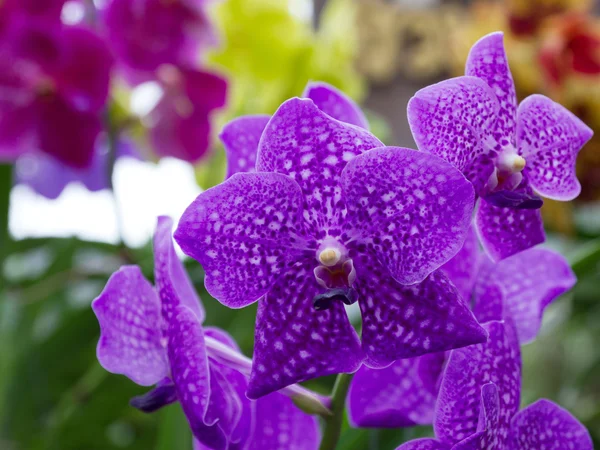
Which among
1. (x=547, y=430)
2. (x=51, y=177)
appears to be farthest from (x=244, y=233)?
(x=51, y=177)

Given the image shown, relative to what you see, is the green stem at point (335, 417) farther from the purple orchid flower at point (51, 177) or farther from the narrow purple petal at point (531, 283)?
the purple orchid flower at point (51, 177)

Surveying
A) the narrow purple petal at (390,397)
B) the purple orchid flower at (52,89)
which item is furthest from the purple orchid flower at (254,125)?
Result: the purple orchid flower at (52,89)

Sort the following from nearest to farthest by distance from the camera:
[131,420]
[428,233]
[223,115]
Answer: [428,233] → [131,420] → [223,115]

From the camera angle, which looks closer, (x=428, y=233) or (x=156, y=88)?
(x=428, y=233)

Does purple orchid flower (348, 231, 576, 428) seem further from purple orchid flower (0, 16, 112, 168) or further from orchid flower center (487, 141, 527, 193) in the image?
purple orchid flower (0, 16, 112, 168)

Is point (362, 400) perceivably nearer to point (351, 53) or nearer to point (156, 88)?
point (156, 88)

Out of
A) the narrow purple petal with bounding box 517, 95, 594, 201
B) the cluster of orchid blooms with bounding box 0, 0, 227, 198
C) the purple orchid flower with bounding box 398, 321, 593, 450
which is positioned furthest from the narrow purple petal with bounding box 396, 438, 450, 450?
the cluster of orchid blooms with bounding box 0, 0, 227, 198

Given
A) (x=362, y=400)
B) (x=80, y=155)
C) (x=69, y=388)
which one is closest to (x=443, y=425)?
(x=362, y=400)

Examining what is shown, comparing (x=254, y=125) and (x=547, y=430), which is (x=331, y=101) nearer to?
(x=254, y=125)
